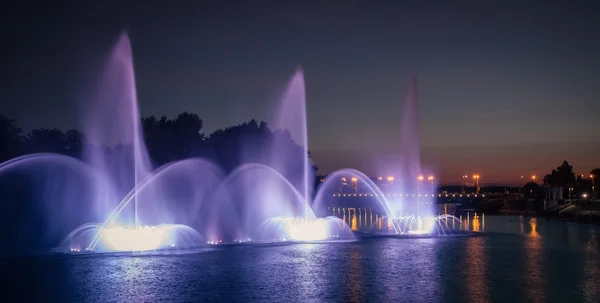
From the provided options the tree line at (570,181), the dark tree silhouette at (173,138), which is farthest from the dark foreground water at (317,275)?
the tree line at (570,181)

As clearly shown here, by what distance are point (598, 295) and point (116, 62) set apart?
96.5ft

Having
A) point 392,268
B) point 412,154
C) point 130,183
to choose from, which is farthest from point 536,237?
point 130,183

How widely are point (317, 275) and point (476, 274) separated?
6782 millimetres

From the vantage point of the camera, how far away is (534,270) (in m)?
27.8

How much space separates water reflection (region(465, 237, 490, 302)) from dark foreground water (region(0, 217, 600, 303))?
1.4 inches

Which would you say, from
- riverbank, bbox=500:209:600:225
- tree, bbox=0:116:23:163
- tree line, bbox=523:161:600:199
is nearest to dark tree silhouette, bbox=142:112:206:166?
tree, bbox=0:116:23:163

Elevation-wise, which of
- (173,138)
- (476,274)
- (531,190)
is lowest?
(476,274)

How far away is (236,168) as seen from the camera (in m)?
68.8

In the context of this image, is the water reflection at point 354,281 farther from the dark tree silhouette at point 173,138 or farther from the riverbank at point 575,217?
the riverbank at point 575,217

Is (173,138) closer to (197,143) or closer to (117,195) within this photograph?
(197,143)

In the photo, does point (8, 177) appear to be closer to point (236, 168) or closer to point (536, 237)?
point (236, 168)

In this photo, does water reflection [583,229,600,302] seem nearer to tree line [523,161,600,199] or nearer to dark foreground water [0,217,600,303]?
dark foreground water [0,217,600,303]

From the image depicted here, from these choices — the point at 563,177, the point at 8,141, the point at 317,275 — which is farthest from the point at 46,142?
the point at 563,177

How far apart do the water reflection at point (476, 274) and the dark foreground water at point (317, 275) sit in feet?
0.12
